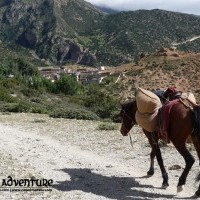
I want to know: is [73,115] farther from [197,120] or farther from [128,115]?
[197,120]

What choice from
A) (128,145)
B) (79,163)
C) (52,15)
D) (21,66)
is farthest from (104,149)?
(52,15)

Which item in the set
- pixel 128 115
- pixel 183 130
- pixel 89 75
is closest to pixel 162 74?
pixel 89 75

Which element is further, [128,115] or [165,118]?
[128,115]

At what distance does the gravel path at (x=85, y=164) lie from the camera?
8.87 meters

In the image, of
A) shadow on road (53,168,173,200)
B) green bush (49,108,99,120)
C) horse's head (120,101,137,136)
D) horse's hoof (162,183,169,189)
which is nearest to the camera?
shadow on road (53,168,173,200)

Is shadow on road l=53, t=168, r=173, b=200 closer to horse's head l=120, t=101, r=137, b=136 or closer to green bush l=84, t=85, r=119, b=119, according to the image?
horse's head l=120, t=101, r=137, b=136

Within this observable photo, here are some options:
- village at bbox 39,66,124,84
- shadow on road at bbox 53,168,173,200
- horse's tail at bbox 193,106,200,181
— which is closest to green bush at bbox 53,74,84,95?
village at bbox 39,66,124,84

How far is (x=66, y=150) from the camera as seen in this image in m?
13.5

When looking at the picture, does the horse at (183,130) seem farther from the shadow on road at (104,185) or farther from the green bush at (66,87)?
the green bush at (66,87)

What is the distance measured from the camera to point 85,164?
11.5 m

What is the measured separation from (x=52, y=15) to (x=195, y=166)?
193 meters

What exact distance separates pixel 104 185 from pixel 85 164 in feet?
6.69

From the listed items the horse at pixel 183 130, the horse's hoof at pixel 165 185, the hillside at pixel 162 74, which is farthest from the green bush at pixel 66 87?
the horse at pixel 183 130

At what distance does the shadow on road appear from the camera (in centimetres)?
882
